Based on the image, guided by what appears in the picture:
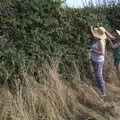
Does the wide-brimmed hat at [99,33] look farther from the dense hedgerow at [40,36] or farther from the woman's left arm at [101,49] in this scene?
the dense hedgerow at [40,36]

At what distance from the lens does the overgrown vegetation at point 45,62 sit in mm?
10688

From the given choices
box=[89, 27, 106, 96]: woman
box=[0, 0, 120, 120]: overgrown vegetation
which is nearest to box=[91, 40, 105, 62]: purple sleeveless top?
box=[89, 27, 106, 96]: woman

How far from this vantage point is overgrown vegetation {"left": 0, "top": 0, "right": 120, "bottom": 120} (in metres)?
10.7

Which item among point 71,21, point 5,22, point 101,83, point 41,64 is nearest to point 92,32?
point 71,21

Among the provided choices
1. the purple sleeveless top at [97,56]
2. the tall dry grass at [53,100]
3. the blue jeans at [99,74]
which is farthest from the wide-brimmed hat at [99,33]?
the tall dry grass at [53,100]

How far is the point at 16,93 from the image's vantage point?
10625 mm

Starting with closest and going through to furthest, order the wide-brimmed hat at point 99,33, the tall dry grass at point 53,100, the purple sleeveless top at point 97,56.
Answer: the tall dry grass at point 53,100
the purple sleeveless top at point 97,56
the wide-brimmed hat at point 99,33

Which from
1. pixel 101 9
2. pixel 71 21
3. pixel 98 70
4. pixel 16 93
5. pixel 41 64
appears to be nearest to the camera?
pixel 16 93

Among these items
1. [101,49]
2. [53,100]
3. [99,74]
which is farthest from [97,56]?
[53,100]

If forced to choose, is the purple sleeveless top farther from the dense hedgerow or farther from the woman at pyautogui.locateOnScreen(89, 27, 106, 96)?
the dense hedgerow

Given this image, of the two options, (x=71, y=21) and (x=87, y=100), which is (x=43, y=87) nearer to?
(x=87, y=100)

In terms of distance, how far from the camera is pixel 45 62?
38.9 ft

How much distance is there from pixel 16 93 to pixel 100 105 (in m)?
2.44

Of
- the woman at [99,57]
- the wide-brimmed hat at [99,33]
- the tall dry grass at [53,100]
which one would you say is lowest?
the tall dry grass at [53,100]
